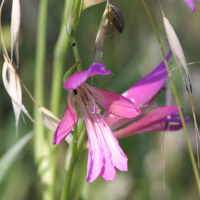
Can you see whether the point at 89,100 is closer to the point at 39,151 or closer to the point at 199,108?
the point at 39,151

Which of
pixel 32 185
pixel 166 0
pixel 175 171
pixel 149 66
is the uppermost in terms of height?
pixel 166 0

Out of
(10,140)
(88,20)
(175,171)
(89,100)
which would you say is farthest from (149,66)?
(89,100)

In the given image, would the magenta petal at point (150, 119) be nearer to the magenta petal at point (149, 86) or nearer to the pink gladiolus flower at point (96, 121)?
the magenta petal at point (149, 86)

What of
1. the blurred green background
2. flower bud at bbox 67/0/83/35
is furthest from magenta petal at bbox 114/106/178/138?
the blurred green background

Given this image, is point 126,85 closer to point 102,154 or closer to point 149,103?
point 149,103

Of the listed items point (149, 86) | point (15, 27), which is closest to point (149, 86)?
point (149, 86)

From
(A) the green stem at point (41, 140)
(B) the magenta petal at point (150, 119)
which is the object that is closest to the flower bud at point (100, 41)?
(B) the magenta petal at point (150, 119)

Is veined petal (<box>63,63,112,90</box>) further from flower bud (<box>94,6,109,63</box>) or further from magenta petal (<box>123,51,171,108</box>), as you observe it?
magenta petal (<box>123,51,171,108</box>)
